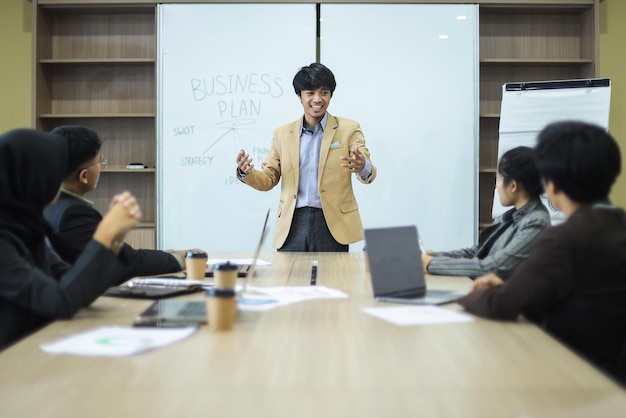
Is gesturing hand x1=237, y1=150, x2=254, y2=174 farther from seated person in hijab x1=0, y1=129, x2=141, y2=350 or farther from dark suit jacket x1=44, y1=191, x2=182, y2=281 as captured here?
seated person in hijab x1=0, y1=129, x2=141, y2=350

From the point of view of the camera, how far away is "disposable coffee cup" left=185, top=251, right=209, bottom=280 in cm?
233

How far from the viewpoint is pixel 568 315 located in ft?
5.30

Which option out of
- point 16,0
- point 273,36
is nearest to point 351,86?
point 273,36

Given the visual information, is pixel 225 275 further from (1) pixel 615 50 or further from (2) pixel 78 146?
(1) pixel 615 50

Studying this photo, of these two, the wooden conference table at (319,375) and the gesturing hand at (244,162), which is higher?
the gesturing hand at (244,162)

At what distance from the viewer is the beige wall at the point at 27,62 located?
5.12m

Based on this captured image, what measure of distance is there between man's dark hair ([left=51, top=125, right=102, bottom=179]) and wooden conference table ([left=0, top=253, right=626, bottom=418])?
0.82m

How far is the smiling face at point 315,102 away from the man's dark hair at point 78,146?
1.48 metres

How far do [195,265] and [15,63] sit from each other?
363 cm

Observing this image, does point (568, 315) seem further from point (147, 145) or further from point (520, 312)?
point (147, 145)

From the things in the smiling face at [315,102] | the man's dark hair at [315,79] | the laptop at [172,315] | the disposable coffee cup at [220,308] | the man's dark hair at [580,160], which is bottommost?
the laptop at [172,315]

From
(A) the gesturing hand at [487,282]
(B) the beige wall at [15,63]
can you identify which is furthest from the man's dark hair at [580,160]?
(B) the beige wall at [15,63]

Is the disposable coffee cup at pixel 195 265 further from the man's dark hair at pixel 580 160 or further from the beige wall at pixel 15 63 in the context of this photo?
the beige wall at pixel 15 63

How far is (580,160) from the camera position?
1638 mm
